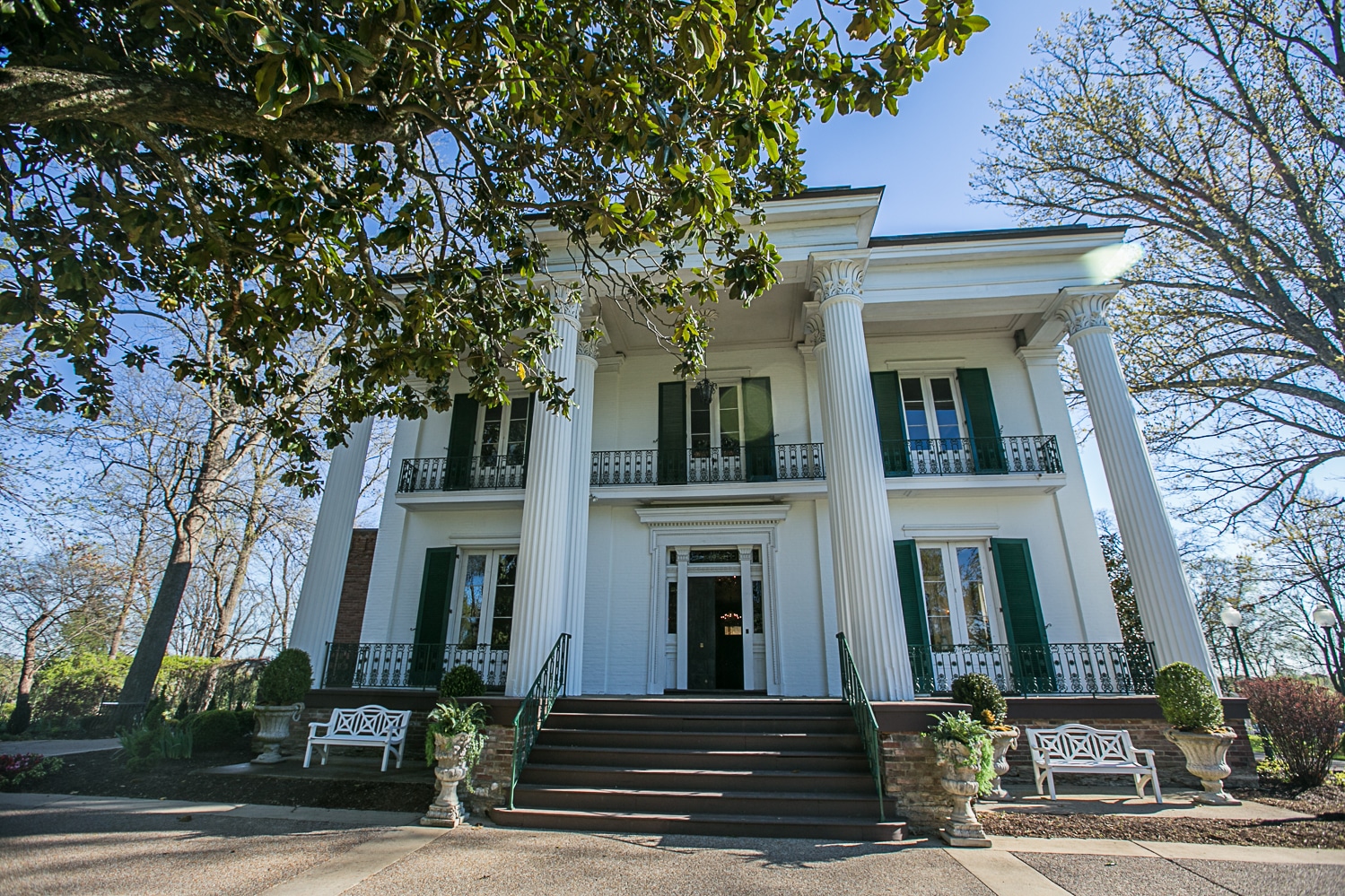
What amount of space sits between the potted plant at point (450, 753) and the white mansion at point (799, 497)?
5.46 feet

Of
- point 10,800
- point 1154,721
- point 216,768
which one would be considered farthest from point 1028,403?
point 10,800

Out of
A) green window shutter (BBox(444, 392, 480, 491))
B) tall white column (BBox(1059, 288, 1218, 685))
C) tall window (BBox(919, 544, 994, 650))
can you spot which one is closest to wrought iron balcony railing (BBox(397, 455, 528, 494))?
green window shutter (BBox(444, 392, 480, 491))

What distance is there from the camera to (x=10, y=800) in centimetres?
655

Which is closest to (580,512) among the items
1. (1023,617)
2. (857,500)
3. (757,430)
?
(757,430)

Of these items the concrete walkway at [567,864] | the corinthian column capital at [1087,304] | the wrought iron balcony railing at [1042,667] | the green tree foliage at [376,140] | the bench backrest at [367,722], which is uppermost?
the corinthian column capital at [1087,304]

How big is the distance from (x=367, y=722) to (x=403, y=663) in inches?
74.6

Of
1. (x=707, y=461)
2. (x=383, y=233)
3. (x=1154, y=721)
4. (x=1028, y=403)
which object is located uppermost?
(x=1028, y=403)

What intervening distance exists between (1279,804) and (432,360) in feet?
32.6

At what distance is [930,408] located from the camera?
11445mm

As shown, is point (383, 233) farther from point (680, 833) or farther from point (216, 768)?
point (216, 768)

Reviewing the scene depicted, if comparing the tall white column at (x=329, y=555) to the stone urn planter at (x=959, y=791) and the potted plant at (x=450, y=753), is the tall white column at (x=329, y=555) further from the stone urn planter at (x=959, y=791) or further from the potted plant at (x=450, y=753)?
the stone urn planter at (x=959, y=791)

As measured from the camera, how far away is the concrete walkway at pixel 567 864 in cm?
411

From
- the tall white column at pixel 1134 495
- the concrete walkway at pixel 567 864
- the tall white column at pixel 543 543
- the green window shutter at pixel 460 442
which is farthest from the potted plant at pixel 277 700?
the tall white column at pixel 1134 495

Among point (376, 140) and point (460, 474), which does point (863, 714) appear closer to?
point (376, 140)
